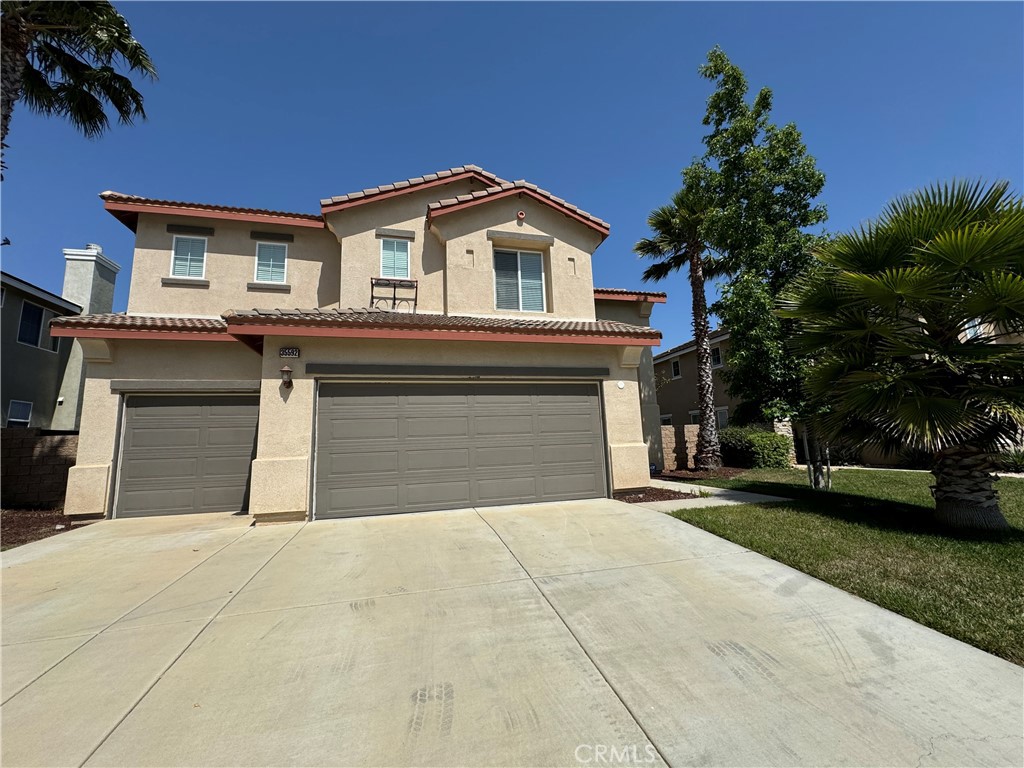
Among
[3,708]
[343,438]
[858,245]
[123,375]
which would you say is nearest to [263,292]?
[123,375]

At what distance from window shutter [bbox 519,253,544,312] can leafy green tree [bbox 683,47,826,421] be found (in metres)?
4.42

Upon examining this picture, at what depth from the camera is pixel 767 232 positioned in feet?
33.6

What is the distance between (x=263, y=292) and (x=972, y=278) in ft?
45.1

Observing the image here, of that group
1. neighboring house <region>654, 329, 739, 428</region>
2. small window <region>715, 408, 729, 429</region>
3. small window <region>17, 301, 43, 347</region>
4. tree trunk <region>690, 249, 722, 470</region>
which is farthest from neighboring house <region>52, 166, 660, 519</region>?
small window <region>715, 408, 729, 429</region>

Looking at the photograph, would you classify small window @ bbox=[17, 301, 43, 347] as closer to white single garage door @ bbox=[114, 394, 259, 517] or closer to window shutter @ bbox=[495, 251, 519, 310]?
white single garage door @ bbox=[114, 394, 259, 517]

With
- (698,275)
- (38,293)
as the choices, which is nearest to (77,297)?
(38,293)

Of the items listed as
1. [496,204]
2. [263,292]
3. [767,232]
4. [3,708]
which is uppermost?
[496,204]

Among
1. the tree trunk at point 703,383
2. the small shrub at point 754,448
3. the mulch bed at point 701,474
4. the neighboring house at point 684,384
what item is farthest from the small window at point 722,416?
the tree trunk at point 703,383

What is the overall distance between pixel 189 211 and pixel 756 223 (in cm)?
1401

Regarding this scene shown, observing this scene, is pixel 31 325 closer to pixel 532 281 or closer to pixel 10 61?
pixel 10 61

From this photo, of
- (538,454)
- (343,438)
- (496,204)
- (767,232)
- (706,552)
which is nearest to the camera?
(706,552)

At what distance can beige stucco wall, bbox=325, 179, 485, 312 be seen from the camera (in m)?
10.8

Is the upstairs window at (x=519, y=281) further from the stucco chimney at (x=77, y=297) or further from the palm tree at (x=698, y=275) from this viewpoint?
the stucco chimney at (x=77, y=297)

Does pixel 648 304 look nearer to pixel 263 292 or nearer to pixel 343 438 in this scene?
pixel 343 438
